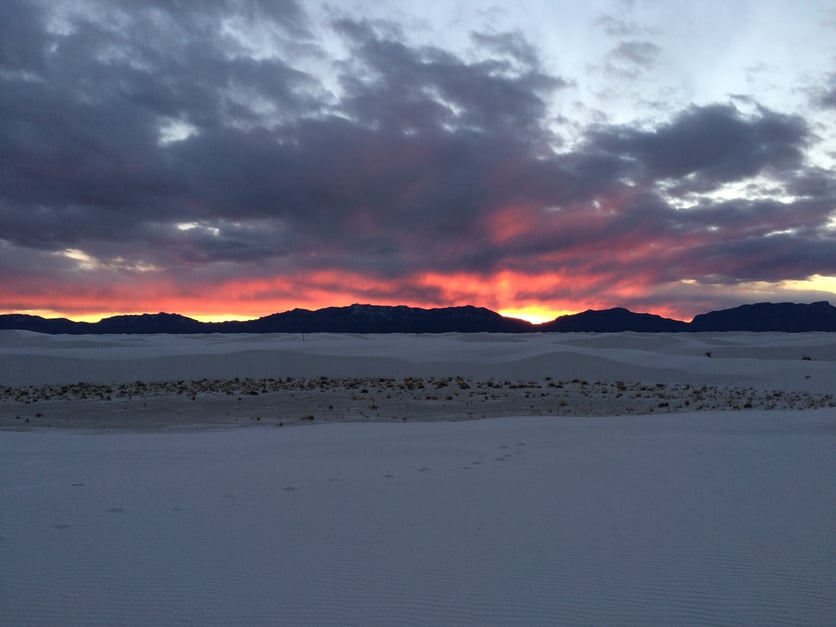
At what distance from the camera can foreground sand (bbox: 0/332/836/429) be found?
56.4ft

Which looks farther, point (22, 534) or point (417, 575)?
point (22, 534)

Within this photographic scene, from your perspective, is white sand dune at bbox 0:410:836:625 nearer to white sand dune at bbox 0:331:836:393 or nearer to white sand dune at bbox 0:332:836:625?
white sand dune at bbox 0:332:836:625

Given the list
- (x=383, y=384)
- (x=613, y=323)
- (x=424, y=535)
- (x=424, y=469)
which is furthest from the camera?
(x=613, y=323)

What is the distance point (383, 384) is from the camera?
80.7ft

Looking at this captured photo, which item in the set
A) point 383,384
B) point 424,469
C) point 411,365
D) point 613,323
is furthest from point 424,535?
point 613,323

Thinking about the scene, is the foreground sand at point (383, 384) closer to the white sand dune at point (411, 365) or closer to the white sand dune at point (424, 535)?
the white sand dune at point (411, 365)

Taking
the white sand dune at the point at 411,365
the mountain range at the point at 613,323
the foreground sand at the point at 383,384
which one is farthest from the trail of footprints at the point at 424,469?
the mountain range at the point at 613,323

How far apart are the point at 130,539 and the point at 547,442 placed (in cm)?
682

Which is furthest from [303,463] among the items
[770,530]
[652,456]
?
[770,530]

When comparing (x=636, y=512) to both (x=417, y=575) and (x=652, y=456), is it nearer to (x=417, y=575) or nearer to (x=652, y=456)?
(x=417, y=575)

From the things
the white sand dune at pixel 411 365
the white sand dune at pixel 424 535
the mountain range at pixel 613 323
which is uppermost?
the mountain range at pixel 613 323

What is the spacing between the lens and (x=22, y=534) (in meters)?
5.19

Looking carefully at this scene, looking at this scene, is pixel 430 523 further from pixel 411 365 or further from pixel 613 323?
pixel 613 323

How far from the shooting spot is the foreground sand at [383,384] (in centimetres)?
1719
